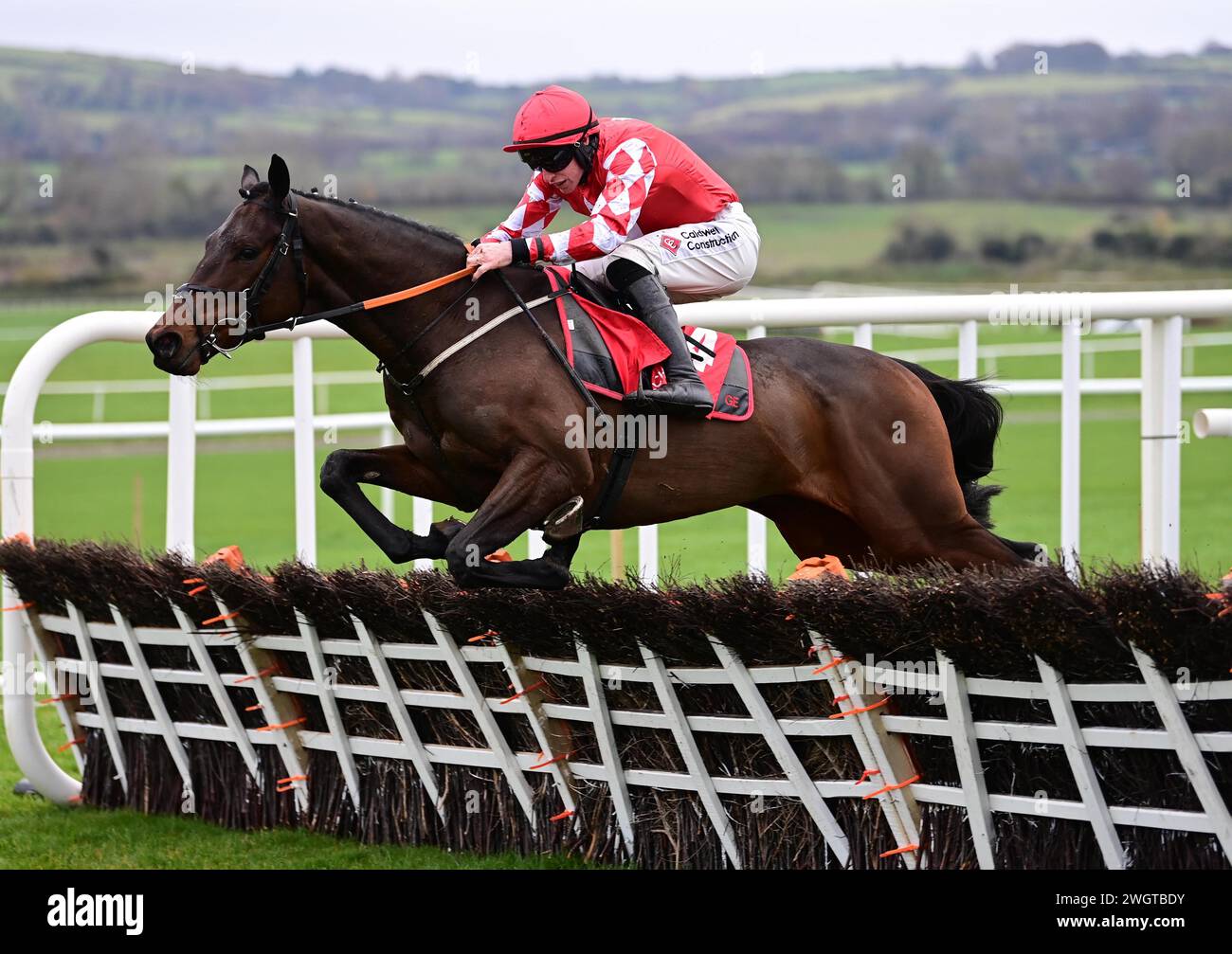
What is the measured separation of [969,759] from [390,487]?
1.81 metres

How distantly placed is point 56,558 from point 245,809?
0.95 meters

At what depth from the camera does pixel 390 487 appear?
4383 mm

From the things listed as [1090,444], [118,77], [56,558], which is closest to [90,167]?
[118,77]

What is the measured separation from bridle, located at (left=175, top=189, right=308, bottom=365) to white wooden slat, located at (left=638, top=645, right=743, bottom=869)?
131 centimetres

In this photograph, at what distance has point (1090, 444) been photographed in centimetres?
1788

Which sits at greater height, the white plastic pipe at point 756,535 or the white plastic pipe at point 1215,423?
the white plastic pipe at point 1215,423

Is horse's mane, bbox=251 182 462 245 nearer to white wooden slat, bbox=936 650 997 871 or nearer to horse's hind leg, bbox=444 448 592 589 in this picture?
horse's hind leg, bbox=444 448 592 589

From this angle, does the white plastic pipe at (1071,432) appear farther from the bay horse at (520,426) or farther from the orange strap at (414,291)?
the orange strap at (414,291)

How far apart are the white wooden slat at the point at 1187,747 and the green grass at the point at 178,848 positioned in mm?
1585

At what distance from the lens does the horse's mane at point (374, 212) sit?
422cm

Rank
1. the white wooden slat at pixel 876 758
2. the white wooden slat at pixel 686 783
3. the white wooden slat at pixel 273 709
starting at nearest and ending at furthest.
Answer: the white wooden slat at pixel 686 783, the white wooden slat at pixel 876 758, the white wooden slat at pixel 273 709

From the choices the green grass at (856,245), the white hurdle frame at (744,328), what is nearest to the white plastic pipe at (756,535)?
the white hurdle frame at (744,328)
